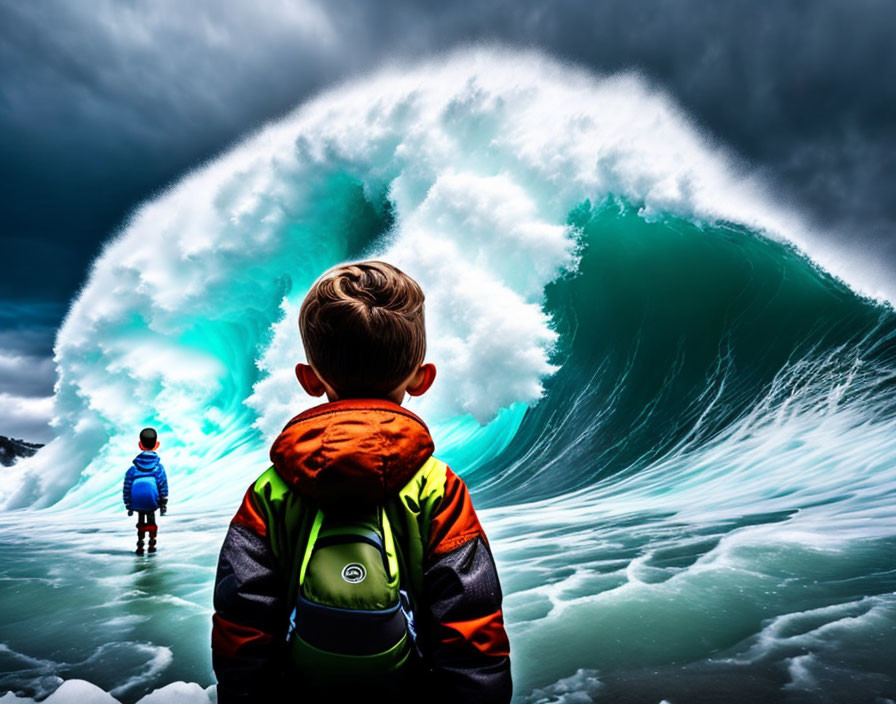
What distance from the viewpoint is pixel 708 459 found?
24.0ft

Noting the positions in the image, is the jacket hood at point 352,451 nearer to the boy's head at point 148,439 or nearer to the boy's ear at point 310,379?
the boy's ear at point 310,379

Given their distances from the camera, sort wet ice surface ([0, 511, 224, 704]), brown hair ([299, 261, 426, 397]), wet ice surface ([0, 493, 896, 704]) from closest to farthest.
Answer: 1. brown hair ([299, 261, 426, 397])
2. wet ice surface ([0, 493, 896, 704])
3. wet ice surface ([0, 511, 224, 704])

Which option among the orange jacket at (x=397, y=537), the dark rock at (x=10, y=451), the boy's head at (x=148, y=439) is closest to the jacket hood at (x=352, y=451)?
the orange jacket at (x=397, y=537)

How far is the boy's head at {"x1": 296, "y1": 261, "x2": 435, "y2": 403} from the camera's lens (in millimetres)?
1031

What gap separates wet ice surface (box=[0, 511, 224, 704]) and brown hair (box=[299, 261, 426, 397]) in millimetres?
2063

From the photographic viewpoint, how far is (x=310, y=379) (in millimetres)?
1113

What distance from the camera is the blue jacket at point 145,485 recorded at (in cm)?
504

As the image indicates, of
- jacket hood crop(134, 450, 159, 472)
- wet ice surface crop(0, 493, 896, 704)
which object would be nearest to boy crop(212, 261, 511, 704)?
wet ice surface crop(0, 493, 896, 704)

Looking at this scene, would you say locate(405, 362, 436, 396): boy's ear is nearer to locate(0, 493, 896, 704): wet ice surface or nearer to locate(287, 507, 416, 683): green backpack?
locate(287, 507, 416, 683): green backpack

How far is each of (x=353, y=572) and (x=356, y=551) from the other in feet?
0.10

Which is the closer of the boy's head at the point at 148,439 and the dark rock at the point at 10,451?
the boy's head at the point at 148,439

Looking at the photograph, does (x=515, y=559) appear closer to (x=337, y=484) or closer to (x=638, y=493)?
(x=638, y=493)

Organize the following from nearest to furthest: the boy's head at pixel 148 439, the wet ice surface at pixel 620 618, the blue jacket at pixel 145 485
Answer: the wet ice surface at pixel 620 618 → the boy's head at pixel 148 439 → the blue jacket at pixel 145 485

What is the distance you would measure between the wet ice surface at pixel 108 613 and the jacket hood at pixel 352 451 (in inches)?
79.7
